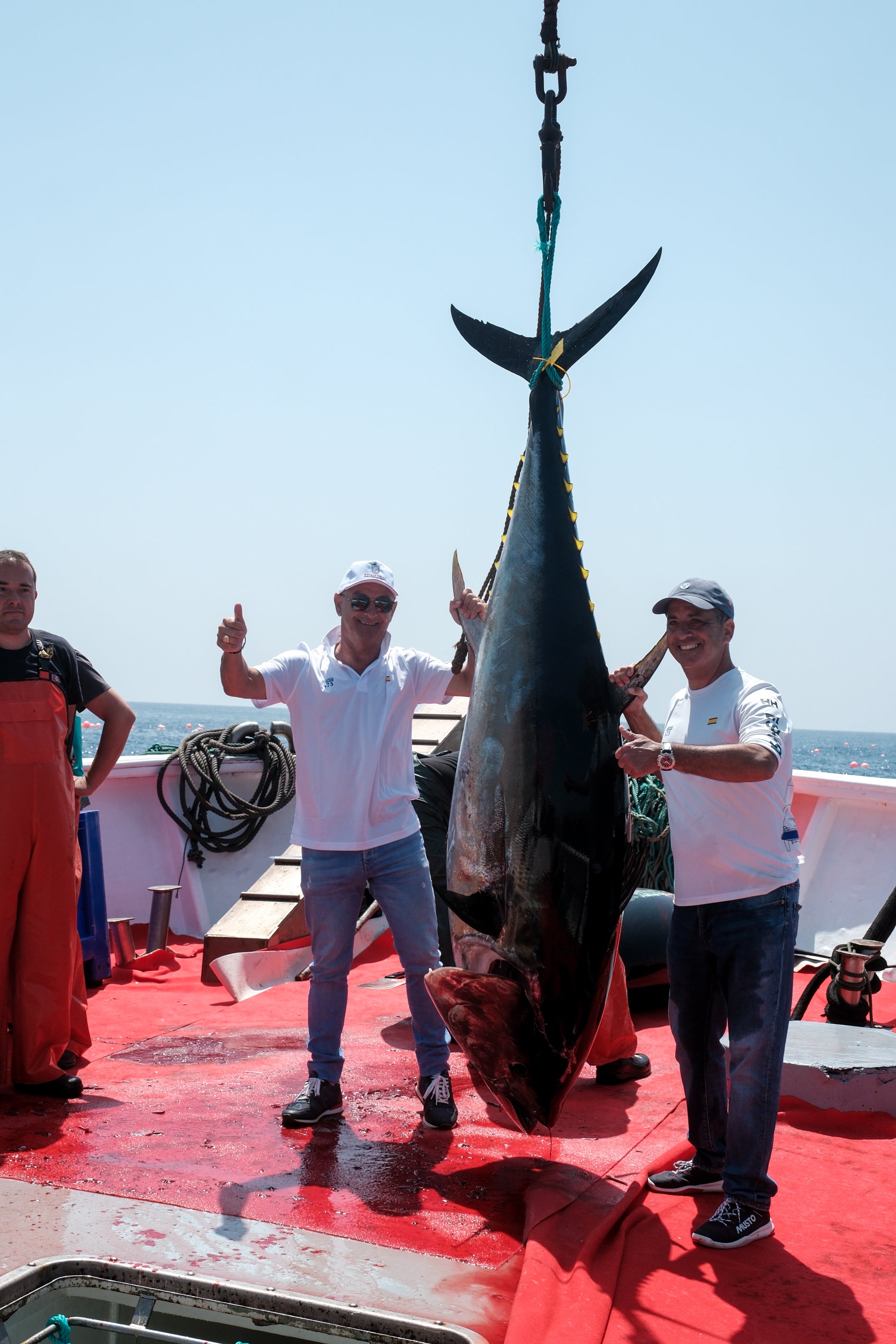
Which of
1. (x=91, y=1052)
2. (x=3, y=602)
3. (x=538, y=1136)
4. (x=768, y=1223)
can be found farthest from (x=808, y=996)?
(x=3, y=602)

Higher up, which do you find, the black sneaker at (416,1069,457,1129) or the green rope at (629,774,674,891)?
the green rope at (629,774,674,891)

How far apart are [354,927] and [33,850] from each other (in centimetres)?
120

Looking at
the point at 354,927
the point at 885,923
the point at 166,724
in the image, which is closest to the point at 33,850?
the point at 354,927

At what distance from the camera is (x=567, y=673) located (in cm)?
275

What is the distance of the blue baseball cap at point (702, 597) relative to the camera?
2883 millimetres

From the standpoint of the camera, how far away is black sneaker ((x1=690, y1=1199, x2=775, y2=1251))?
265cm

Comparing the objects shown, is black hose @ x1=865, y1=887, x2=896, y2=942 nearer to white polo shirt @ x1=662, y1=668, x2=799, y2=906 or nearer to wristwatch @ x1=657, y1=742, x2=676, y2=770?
white polo shirt @ x1=662, y1=668, x2=799, y2=906

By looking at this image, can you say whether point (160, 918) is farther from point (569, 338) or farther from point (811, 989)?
point (569, 338)

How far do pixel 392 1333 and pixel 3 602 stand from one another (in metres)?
2.77

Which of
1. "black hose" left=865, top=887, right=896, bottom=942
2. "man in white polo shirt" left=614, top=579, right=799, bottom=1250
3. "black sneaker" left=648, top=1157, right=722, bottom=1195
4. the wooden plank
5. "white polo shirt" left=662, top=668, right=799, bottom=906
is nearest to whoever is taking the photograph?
"man in white polo shirt" left=614, top=579, right=799, bottom=1250

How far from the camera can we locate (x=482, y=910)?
263 cm

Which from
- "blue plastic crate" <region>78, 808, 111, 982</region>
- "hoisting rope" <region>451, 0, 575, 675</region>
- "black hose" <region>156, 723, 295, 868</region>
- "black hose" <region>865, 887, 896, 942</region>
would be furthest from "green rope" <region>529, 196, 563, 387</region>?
"black hose" <region>156, 723, 295, 868</region>

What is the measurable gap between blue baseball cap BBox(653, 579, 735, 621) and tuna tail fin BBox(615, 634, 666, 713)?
0.11 metres

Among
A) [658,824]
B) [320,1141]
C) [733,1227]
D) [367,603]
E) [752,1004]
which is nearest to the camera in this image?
[733,1227]
